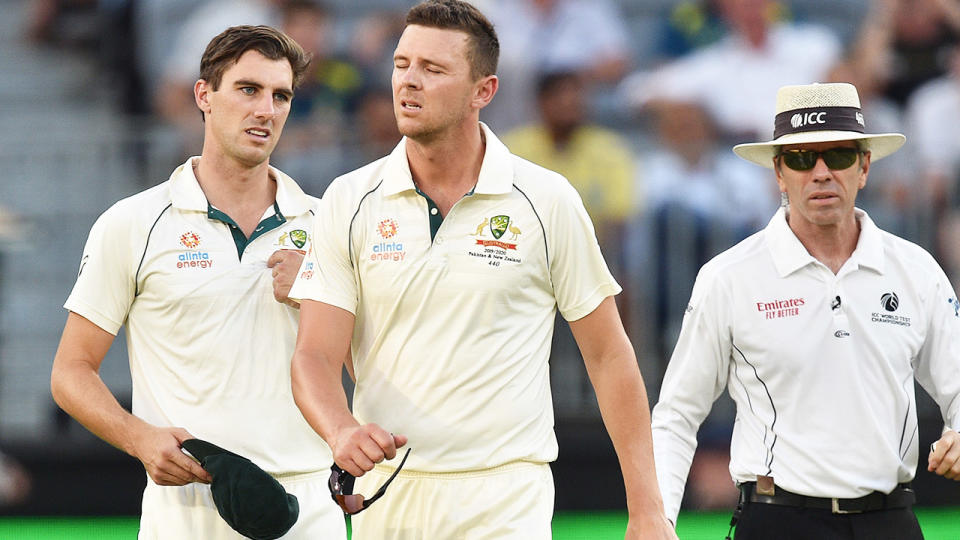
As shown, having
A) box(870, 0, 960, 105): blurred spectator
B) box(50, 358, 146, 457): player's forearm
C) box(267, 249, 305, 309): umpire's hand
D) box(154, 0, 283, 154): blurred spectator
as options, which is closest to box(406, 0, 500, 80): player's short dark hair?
box(267, 249, 305, 309): umpire's hand

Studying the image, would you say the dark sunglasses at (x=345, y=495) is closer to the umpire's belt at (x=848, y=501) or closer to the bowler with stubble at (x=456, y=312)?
the bowler with stubble at (x=456, y=312)

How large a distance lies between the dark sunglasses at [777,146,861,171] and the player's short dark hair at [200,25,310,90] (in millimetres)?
1798

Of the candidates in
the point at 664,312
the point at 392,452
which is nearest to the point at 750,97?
the point at 664,312

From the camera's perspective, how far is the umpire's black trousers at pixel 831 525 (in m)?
4.91

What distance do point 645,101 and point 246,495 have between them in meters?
7.32

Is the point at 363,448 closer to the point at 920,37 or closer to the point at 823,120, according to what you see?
the point at 823,120

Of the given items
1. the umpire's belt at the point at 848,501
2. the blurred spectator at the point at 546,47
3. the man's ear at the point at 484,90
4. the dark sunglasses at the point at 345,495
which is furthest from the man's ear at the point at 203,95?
the blurred spectator at the point at 546,47

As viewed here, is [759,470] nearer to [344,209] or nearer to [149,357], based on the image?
[344,209]

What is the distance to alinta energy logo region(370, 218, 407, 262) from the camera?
4.30m

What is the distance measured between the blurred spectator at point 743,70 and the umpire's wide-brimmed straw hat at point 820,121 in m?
5.68

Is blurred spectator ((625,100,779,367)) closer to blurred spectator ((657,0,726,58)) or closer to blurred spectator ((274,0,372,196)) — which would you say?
blurred spectator ((657,0,726,58))

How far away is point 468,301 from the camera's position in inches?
168

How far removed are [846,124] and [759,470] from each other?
1285 mm

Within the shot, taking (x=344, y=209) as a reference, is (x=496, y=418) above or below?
below
